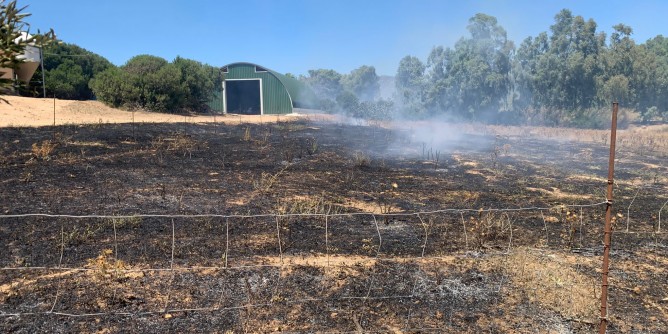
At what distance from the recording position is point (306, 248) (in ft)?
24.6

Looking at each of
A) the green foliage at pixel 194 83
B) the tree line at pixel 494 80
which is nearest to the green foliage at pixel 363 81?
the tree line at pixel 494 80

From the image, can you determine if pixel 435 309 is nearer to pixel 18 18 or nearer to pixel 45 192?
pixel 18 18

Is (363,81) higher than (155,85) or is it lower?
higher

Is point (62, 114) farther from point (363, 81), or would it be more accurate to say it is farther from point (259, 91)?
point (363, 81)

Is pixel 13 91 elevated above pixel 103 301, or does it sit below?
above

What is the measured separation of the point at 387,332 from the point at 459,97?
38.8 metres

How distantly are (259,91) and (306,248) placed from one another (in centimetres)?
3602

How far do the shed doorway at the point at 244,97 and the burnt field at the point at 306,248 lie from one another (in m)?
26.8

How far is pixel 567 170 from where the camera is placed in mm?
16938

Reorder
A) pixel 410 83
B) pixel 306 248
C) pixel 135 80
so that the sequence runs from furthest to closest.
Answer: pixel 410 83
pixel 135 80
pixel 306 248

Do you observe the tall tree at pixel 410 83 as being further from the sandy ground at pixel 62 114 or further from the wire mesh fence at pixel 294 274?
the wire mesh fence at pixel 294 274

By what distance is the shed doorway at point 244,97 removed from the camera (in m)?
41.6

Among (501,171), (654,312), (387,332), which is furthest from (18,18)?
(501,171)

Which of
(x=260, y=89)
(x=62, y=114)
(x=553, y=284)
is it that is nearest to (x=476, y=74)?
(x=260, y=89)
